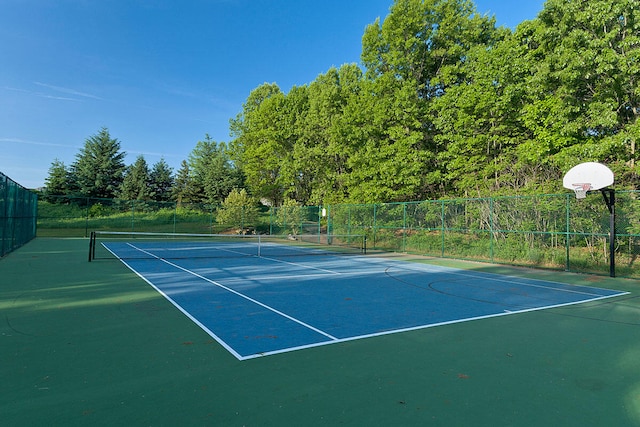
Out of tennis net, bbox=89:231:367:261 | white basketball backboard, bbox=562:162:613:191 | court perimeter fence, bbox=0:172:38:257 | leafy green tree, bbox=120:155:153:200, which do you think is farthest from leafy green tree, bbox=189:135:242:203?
white basketball backboard, bbox=562:162:613:191

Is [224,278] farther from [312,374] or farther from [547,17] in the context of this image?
[547,17]

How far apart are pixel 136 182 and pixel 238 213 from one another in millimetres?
18189

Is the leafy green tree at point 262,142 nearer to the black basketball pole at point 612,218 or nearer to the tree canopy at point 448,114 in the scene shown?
the tree canopy at point 448,114

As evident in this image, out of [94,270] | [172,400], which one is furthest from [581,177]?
[94,270]

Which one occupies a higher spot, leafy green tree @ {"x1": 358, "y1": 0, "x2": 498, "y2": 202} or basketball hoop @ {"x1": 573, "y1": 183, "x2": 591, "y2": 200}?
leafy green tree @ {"x1": 358, "y1": 0, "x2": 498, "y2": 202}

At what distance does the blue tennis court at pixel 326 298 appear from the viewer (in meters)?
5.14

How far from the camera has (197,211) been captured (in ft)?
98.7

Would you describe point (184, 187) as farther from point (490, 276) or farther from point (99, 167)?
point (490, 276)

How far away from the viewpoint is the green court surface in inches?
115

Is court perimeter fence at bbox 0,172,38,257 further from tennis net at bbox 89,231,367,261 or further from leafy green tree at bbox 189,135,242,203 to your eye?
leafy green tree at bbox 189,135,242,203

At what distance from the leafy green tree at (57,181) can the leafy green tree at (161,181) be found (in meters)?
8.66

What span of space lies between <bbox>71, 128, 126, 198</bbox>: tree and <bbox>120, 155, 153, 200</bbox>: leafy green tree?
988mm

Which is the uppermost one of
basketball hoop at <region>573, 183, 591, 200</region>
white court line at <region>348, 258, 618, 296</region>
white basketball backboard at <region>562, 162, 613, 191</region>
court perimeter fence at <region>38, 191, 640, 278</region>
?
white basketball backboard at <region>562, 162, 613, 191</region>

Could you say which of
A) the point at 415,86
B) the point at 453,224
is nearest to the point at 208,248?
the point at 453,224
